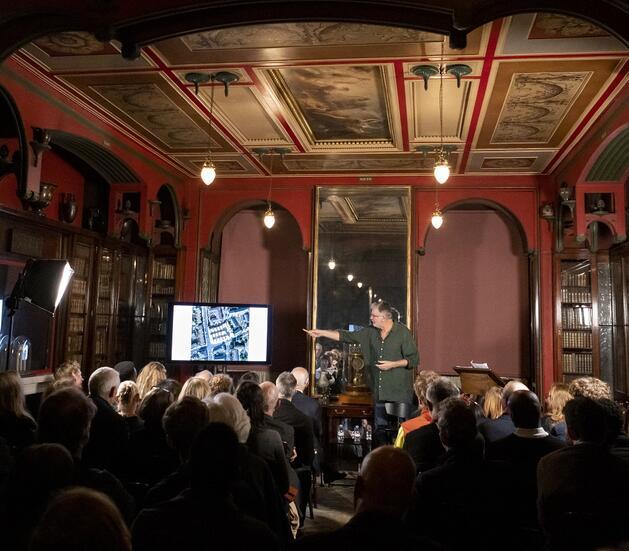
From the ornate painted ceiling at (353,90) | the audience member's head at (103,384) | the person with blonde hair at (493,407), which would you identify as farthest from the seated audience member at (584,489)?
the ornate painted ceiling at (353,90)

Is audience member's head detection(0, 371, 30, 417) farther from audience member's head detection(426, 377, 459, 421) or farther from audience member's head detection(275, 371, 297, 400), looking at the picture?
audience member's head detection(426, 377, 459, 421)

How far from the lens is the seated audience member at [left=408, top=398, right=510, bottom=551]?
2.50 metres

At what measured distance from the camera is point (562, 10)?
11.1ft

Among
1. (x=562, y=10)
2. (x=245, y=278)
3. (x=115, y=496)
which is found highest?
(x=562, y=10)

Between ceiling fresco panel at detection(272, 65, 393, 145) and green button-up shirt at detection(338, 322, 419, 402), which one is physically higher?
ceiling fresco panel at detection(272, 65, 393, 145)

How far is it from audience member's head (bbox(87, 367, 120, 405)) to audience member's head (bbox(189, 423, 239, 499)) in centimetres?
233

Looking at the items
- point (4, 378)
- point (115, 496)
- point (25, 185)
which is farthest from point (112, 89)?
point (115, 496)

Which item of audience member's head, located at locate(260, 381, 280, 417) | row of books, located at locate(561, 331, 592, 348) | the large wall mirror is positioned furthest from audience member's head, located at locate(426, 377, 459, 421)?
row of books, located at locate(561, 331, 592, 348)

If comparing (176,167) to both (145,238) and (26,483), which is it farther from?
(26,483)

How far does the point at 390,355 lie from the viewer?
661 cm

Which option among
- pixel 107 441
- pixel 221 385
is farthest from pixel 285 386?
pixel 107 441

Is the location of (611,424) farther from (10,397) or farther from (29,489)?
(10,397)

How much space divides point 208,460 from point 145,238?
6.86 meters

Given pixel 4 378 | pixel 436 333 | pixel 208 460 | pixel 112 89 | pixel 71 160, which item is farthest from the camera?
pixel 436 333
